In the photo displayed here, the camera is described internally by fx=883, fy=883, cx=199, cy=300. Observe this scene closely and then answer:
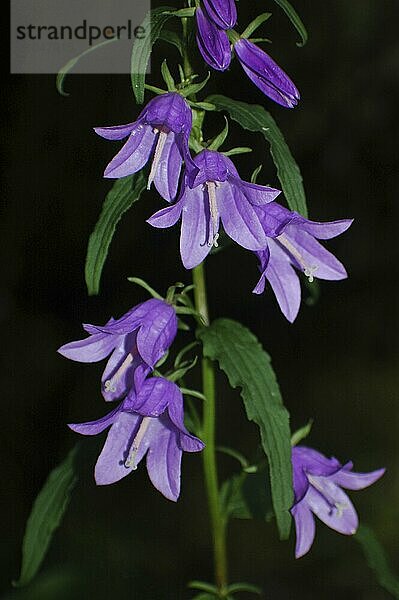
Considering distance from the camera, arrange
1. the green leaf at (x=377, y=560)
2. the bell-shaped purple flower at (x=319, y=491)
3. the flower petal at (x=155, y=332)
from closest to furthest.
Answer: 1. the flower petal at (x=155, y=332)
2. the bell-shaped purple flower at (x=319, y=491)
3. the green leaf at (x=377, y=560)

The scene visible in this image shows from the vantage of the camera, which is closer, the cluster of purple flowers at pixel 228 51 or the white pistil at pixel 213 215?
the cluster of purple flowers at pixel 228 51

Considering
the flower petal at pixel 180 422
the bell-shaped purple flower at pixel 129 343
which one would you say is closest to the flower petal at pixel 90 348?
the bell-shaped purple flower at pixel 129 343

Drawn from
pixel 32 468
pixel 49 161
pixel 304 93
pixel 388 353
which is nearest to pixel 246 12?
pixel 304 93

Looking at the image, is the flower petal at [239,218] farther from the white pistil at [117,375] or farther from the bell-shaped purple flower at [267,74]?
the white pistil at [117,375]

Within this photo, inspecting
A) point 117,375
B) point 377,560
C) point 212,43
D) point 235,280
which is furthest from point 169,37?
point 235,280

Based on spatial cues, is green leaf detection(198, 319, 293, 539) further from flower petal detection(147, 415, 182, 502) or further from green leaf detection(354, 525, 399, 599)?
green leaf detection(354, 525, 399, 599)

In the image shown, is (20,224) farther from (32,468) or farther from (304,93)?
(304,93)
